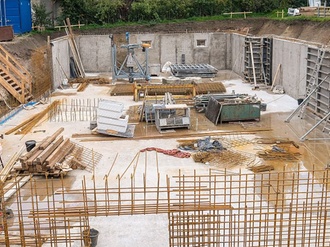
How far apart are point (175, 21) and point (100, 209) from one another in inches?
1256

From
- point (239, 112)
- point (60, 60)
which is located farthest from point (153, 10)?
point (239, 112)

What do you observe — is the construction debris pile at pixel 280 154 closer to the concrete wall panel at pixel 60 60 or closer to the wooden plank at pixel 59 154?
the wooden plank at pixel 59 154

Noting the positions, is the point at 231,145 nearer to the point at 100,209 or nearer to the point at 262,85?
the point at 100,209

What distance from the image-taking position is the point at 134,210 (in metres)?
9.78

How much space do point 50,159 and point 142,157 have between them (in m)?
3.14

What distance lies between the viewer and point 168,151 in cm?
1620

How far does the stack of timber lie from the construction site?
0.04 metres

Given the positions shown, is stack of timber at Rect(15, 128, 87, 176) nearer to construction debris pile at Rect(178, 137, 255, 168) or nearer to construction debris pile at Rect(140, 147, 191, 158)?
A: construction debris pile at Rect(140, 147, 191, 158)

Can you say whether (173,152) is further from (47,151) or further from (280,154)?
(47,151)

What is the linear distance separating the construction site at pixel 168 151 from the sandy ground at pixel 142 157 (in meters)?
0.04

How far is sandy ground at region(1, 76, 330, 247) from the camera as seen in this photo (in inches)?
417

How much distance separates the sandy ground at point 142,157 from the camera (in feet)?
34.8

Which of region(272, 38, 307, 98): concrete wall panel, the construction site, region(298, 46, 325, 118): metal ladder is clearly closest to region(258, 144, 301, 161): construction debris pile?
the construction site

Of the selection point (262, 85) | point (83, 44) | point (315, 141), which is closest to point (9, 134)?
point (315, 141)
